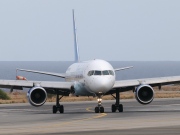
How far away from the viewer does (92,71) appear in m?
45.5

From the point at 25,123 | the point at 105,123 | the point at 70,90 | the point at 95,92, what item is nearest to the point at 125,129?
the point at 105,123

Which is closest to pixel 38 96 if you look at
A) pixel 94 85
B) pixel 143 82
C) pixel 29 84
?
pixel 29 84

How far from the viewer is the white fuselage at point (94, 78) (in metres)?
44.4

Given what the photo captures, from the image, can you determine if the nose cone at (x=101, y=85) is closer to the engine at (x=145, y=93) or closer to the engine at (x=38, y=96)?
the engine at (x=145, y=93)

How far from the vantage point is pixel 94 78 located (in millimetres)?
44906

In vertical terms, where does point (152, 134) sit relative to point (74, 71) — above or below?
below

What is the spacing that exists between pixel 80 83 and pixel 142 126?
14.9m

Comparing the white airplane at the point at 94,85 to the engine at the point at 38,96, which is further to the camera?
the engine at the point at 38,96

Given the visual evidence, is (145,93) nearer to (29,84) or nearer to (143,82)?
(143,82)

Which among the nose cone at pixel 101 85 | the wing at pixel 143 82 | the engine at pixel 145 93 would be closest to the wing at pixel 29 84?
the nose cone at pixel 101 85

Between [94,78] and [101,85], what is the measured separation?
91cm

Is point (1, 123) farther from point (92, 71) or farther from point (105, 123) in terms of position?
point (92, 71)

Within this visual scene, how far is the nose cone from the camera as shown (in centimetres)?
4419

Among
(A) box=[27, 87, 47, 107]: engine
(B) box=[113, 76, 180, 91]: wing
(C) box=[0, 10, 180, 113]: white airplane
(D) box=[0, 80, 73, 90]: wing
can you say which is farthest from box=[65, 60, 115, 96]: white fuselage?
(A) box=[27, 87, 47, 107]: engine
